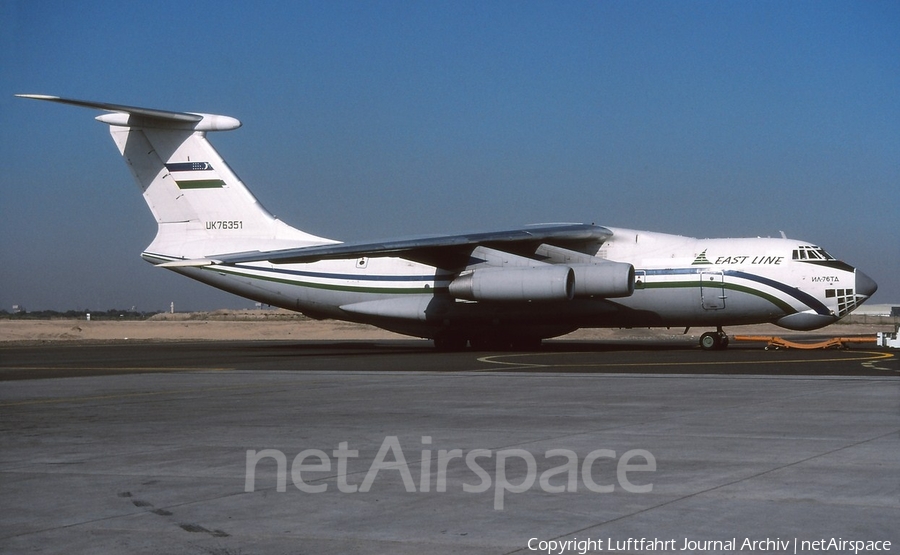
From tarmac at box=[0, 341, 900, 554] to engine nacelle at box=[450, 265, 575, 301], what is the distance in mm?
9406

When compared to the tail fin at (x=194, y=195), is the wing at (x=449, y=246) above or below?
below

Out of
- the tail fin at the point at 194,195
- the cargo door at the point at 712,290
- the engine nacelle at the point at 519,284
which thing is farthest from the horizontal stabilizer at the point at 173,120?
the cargo door at the point at 712,290

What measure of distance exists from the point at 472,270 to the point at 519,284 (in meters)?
2.05

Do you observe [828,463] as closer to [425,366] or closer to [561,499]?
[561,499]

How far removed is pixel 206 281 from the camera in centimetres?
2934

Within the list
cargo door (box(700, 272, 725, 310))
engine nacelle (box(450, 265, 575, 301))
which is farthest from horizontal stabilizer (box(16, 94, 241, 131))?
cargo door (box(700, 272, 725, 310))

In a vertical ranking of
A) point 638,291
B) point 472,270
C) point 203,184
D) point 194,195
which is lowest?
point 638,291

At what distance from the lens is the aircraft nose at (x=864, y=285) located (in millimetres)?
24156

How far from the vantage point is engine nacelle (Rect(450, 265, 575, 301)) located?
77.7 ft
